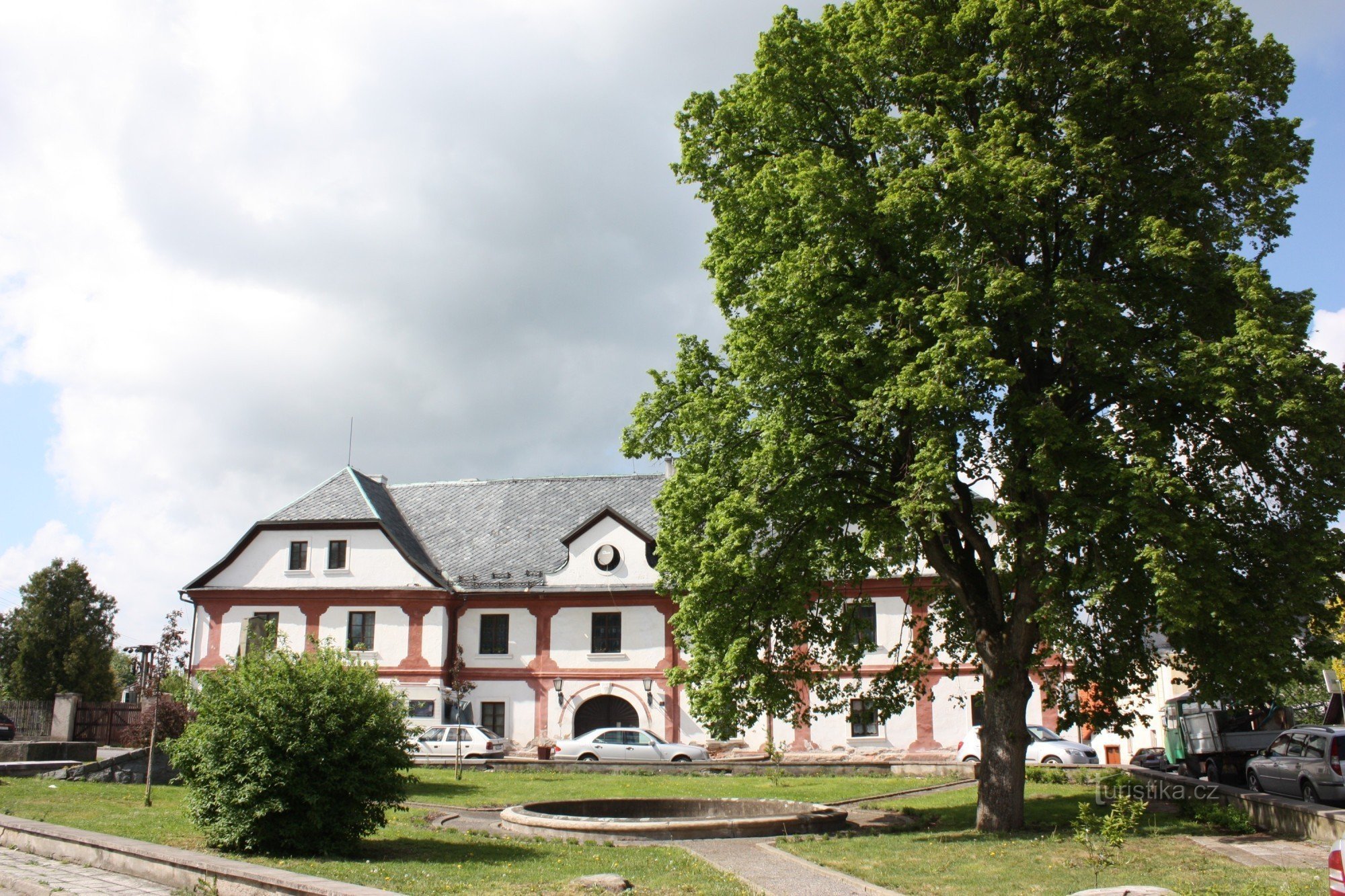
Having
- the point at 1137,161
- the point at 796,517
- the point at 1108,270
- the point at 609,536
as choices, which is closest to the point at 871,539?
the point at 796,517

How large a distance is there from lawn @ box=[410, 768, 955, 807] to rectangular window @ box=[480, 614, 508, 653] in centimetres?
807

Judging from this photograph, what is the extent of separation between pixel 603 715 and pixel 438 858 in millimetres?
23228

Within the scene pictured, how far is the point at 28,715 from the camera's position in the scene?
36156mm

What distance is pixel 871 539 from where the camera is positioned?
623 inches

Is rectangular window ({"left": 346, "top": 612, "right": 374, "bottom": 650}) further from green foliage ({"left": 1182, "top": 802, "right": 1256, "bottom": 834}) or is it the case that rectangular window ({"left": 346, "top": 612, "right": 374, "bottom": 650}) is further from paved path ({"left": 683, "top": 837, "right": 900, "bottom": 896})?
green foliage ({"left": 1182, "top": 802, "right": 1256, "bottom": 834})

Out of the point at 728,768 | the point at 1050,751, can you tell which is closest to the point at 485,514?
the point at 728,768

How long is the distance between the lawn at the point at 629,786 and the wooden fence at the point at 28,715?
1742cm

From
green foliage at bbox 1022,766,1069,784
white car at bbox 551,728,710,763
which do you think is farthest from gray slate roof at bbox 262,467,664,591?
green foliage at bbox 1022,766,1069,784

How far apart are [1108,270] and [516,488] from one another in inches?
1186

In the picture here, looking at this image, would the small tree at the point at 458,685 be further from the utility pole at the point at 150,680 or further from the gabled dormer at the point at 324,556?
the utility pole at the point at 150,680

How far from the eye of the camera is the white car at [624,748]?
100ft

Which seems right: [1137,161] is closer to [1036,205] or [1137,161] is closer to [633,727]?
[1036,205]

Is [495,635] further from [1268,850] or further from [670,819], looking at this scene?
[1268,850]

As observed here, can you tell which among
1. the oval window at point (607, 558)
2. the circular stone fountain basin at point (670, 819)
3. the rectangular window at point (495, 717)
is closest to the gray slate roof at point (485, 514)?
the oval window at point (607, 558)
